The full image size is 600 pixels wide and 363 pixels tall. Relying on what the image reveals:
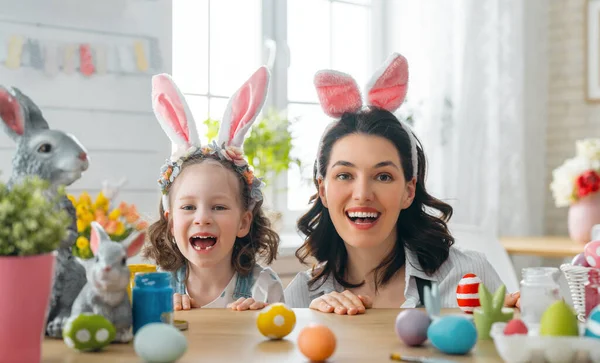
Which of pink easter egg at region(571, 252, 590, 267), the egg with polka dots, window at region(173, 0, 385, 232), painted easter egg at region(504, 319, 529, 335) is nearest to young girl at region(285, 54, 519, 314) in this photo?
pink easter egg at region(571, 252, 590, 267)

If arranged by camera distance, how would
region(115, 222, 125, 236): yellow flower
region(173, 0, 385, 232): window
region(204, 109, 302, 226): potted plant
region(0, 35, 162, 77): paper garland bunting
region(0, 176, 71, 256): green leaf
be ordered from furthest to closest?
region(173, 0, 385, 232): window
region(204, 109, 302, 226): potted plant
region(0, 35, 162, 77): paper garland bunting
region(115, 222, 125, 236): yellow flower
region(0, 176, 71, 256): green leaf

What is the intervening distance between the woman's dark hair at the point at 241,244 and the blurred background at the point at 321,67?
3.15ft

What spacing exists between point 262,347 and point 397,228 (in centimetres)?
96

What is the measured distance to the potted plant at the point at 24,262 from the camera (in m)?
0.81

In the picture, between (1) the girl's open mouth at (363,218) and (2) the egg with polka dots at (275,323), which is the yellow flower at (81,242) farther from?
(1) the girl's open mouth at (363,218)

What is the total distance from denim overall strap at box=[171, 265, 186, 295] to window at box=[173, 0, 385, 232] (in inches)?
62.7

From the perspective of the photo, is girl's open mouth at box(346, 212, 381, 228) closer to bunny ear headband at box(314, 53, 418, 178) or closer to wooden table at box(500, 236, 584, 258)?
bunny ear headband at box(314, 53, 418, 178)

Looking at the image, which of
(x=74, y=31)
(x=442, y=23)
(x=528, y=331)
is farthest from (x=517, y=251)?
(x=528, y=331)

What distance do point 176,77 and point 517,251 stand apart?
5.79 ft

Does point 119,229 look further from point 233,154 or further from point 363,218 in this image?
point 363,218

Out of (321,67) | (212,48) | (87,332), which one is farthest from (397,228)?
(321,67)

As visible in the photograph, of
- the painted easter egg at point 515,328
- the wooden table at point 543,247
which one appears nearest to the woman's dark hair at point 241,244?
the painted easter egg at point 515,328

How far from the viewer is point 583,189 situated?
133 inches

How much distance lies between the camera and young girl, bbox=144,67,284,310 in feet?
5.42
